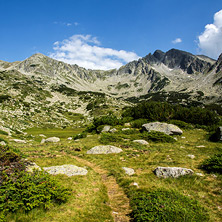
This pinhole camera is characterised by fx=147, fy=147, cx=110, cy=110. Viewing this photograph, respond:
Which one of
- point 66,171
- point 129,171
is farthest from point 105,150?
point 66,171

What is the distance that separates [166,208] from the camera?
24.5 feet

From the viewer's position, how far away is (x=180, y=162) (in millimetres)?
15766

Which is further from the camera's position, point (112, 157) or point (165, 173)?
point (112, 157)

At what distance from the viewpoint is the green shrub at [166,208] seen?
7090mm

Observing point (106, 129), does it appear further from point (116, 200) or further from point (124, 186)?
point (116, 200)

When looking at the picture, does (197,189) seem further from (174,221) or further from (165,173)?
(174,221)

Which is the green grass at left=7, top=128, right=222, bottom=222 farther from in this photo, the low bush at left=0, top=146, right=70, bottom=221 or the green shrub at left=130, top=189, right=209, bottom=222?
the green shrub at left=130, top=189, right=209, bottom=222

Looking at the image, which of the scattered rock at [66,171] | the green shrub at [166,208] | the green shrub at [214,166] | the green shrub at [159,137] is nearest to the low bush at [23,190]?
the scattered rock at [66,171]

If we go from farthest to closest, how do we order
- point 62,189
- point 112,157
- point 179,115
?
point 179,115 < point 112,157 < point 62,189

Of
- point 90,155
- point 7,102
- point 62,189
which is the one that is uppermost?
point 7,102

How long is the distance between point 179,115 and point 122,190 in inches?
1558

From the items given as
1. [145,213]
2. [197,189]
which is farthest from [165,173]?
[145,213]

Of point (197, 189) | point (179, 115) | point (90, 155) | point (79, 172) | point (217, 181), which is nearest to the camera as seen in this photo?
point (197, 189)

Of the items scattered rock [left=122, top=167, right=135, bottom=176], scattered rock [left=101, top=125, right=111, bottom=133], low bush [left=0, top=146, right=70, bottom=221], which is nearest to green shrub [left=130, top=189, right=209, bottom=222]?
low bush [left=0, top=146, right=70, bottom=221]
